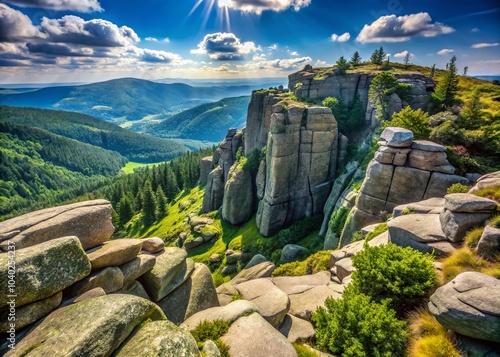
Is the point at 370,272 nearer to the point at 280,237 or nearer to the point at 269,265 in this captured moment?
the point at 269,265

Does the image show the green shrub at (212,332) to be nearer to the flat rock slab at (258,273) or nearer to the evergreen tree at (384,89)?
the flat rock slab at (258,273)

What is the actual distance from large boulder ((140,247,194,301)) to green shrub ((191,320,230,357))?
4.92 m

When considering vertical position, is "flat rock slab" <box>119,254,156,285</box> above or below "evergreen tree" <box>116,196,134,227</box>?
above

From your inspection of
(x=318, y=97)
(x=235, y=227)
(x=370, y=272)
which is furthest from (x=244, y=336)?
(x=318, y=97)

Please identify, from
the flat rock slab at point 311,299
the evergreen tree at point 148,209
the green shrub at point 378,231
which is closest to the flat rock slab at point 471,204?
the green shrub at point 378,231

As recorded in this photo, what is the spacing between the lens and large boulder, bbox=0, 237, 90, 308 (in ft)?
28.9

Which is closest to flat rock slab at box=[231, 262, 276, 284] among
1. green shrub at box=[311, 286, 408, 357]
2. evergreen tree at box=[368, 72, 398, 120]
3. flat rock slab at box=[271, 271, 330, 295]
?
flat rock slab at box=[271, 271, 330, 295]

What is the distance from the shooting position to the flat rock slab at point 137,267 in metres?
14.0

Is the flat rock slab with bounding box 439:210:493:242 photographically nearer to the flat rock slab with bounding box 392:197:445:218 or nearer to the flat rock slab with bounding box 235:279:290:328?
the flat rock slab with bounding box 392:197:445:218

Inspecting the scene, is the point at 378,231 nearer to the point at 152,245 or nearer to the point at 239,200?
the point at 152,245

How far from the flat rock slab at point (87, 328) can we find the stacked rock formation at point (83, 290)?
28mm

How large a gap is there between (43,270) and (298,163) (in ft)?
132

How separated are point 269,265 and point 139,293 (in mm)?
17950

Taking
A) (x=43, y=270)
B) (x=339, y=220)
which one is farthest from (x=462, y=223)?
(x=43, y=270)
